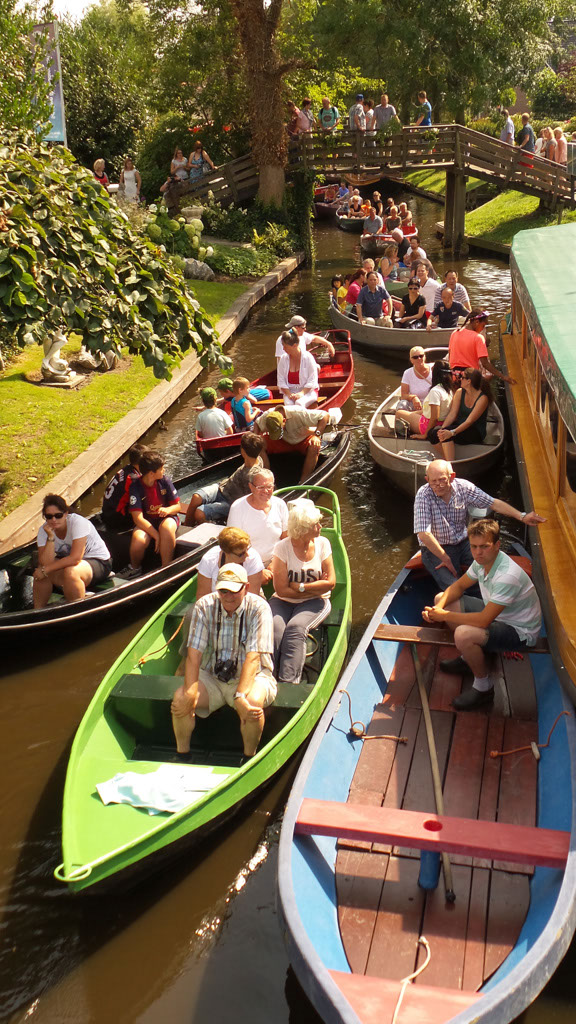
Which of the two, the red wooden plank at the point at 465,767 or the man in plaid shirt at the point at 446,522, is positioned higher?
the man in plaid shirt at the point at 446,522

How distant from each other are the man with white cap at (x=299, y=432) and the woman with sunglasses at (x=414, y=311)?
5.95 metres

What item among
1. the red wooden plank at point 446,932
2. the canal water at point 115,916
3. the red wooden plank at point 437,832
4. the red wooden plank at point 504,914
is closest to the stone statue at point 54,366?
the canal water at point 115,916

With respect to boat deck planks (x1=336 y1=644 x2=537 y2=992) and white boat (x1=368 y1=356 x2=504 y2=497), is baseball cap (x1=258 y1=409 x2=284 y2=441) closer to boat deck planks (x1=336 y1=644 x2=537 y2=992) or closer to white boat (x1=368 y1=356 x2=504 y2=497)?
white boat (x1=368 y1=356 x2=504 y2=497)

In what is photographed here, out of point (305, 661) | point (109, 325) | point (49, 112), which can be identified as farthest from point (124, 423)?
point (305, 661)

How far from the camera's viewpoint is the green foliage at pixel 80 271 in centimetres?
725

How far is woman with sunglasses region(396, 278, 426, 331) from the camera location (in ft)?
53.5

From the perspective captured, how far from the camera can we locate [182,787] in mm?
5711

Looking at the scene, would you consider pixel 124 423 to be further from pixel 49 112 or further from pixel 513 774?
pixel 513 774

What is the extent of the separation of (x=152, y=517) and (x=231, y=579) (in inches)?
126

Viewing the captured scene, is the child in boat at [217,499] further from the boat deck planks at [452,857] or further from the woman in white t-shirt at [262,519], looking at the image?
the boat deck planks at [452,857]

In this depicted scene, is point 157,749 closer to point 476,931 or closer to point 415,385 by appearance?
point 476,931

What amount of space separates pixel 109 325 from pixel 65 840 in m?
4.38

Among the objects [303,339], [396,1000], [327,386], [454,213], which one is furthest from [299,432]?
[454,213]

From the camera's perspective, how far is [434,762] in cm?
563
